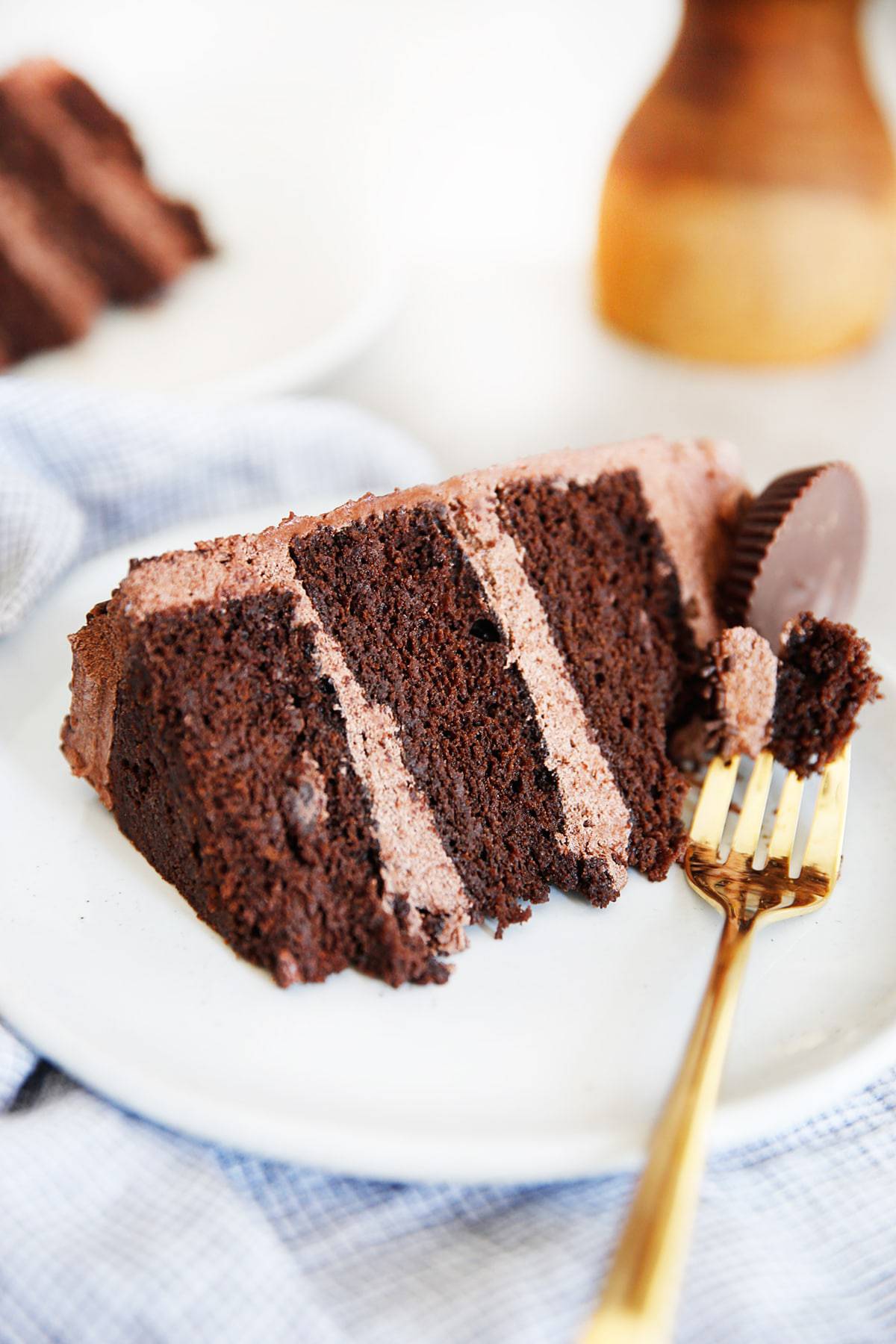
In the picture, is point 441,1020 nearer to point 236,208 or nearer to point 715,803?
point 715,803

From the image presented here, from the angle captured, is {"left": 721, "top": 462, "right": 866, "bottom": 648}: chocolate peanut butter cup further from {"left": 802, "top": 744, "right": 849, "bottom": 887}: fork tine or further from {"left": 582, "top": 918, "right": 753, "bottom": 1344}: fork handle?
{"left": 582, "top": 918, "right": 753, "bottom": 1344}: fork handle

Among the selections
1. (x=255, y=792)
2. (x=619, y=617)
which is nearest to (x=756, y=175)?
(x=619, y=617)

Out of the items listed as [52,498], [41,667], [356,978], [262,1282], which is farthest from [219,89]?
[262,1282]

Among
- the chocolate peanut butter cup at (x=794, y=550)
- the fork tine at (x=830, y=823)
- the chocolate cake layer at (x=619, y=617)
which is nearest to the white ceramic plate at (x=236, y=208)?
the chocolate cake layer at (x=619, y=617)

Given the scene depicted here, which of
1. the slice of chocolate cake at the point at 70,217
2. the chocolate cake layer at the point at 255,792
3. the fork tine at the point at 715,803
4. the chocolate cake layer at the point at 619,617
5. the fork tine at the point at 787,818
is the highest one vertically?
the slice of chocolate cake at the point at 70,217

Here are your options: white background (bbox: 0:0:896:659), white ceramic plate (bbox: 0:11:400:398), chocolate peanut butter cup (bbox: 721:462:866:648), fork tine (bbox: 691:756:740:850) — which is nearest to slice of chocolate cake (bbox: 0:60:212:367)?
white ceramic plate (bbox: 0:11:400:398)

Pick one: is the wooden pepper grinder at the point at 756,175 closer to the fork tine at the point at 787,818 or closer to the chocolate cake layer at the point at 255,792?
the fork tine at the point at 787,818
